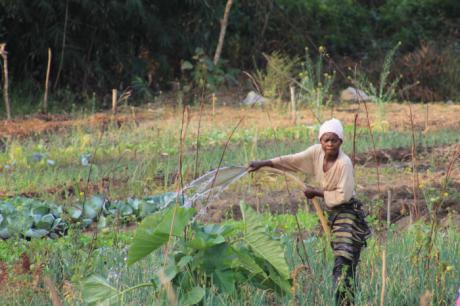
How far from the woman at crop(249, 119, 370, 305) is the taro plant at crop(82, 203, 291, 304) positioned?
29 centimetres

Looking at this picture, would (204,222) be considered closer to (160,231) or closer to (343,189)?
(343,189)

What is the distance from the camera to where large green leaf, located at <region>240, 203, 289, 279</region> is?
3766 millimetres

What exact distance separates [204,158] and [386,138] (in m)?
2.50

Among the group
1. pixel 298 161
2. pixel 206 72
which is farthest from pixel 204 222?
pixel 206 72

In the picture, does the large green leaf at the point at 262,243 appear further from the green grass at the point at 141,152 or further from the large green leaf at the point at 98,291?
the green grass at the point at 141,152

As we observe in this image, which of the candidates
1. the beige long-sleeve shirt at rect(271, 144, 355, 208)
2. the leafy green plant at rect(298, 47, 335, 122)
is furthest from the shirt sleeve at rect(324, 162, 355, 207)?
the leafy green plant at rect(298, 47, 335, 122)

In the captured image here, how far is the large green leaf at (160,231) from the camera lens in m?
3.67

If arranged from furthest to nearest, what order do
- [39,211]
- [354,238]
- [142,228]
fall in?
1. [39,211]
2. [354,238]
3. [142,228]

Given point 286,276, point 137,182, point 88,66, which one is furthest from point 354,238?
point 88,66

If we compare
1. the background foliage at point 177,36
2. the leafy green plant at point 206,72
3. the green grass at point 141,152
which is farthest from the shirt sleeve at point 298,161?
the leafy green plant at point 206,72

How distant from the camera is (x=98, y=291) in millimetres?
3744

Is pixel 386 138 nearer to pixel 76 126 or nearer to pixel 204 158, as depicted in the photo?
pixel 204 158

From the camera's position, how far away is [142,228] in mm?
3754

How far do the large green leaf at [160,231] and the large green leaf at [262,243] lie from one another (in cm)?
23
